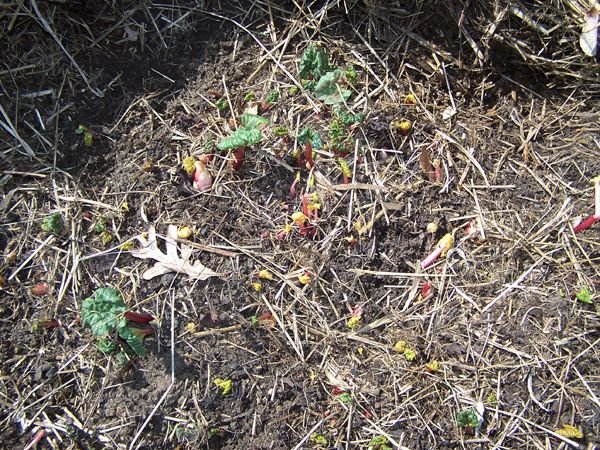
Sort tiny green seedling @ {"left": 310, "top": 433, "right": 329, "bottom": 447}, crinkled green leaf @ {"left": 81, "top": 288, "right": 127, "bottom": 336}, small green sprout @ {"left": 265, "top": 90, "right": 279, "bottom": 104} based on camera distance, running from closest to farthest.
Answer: crinkled green leaf @ {"left": 81, "top": 288, "right": 127, "bottom": 336} → tiny green seedling @ {"left": 310, "top": 433, "right": 329, "bottom": 447} → small green sprout @ {"left": 265, "top": 90, "right": 279, "bottom": 104}

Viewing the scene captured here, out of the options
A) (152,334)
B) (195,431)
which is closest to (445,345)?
(195,431)

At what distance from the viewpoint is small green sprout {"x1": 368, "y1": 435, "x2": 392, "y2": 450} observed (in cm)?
229

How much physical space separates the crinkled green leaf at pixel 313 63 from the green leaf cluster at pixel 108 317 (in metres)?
1.30

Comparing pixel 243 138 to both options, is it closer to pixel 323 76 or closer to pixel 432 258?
pixel 323 76

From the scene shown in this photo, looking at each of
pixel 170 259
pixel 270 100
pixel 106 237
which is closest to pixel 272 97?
pixel 270 100

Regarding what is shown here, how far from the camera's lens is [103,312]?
223cm

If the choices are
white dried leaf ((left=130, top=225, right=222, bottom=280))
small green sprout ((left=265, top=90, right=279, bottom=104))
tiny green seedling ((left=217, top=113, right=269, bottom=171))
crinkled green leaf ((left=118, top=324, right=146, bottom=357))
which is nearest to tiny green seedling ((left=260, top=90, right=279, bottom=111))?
small green sprout ((left=265, top=90, right=279, bottom=104))

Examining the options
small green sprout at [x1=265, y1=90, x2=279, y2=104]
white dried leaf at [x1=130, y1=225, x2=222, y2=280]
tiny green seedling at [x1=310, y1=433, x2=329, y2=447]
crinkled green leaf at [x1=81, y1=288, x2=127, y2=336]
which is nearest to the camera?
crinkled green leaf at [x1=81, y1=288, x2=127, y2=336]

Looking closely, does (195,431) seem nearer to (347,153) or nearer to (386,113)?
(347,153)

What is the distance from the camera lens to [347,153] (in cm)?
255

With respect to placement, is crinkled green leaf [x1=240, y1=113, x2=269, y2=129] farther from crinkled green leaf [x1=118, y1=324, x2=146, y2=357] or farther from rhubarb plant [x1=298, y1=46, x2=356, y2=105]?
crinkled green leaf [x1=118, y1=324, x2=146, y2=357]

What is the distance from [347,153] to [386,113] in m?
0.28

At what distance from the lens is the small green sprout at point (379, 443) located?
229 cm

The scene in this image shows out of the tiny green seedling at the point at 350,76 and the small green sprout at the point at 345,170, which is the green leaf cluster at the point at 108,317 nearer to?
the small green sprout at the point at 345,170
